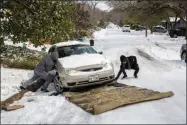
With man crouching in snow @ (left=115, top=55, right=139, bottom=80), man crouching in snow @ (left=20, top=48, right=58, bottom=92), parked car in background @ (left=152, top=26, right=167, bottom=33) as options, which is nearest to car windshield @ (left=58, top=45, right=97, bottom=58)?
man crouching in snow @ (left=20, top=48, right=58, bottom=92)

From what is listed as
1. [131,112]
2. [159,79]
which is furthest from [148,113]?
[159,79]

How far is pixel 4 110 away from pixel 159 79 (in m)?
6.09

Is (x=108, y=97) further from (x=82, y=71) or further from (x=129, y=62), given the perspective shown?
(x=129, y=62)

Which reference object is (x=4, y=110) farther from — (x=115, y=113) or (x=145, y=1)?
(x=145, y=1)

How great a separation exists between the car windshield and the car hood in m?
0.42

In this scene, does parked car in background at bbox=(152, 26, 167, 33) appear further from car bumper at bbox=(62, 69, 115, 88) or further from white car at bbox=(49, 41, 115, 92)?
car bumper at bbox=(62, 69, 115, 88)

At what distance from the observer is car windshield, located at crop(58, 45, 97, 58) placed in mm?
12305

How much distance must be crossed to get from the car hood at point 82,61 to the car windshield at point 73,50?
0.42 meters

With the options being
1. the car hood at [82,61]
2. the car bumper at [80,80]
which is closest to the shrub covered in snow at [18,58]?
the car hood at [82,61]

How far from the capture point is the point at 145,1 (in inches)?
1563

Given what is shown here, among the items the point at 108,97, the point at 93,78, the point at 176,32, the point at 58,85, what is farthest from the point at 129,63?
the point at 176,32

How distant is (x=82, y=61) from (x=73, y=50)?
1307mm

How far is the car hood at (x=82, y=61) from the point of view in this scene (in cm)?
1098

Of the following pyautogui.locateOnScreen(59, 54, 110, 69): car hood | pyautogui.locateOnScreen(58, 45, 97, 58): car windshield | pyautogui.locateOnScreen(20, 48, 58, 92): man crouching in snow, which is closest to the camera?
A: pyautogui.locateOnScreen(59, 54, 110, 69): car hood
